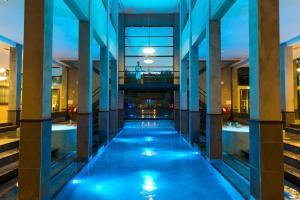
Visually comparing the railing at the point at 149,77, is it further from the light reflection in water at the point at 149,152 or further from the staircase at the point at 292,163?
the staircase at the point at 292,163

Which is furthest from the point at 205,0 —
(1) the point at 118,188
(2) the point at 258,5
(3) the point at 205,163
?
(1) the point at 118,188

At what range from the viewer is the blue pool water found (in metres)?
4.51

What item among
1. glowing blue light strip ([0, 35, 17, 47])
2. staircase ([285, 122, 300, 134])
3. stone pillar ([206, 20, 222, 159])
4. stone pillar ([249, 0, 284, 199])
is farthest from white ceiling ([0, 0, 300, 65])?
staircase ([285, 122, 300, 134])

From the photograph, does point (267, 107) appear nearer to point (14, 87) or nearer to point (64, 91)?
point (14, 87)

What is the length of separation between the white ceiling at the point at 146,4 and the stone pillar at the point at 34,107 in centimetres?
275

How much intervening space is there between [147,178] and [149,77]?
13.4m

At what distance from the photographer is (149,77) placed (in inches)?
731

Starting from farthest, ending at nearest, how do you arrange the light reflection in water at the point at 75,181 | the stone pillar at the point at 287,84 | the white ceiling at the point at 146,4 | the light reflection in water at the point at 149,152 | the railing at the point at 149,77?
the railing at the point at 149,77
the stone pillar at the point at 287,84
the light reflection in water at the point at 149,152
the white ceiling at the point at 146,4
the light reflection in water at the point at 75,181

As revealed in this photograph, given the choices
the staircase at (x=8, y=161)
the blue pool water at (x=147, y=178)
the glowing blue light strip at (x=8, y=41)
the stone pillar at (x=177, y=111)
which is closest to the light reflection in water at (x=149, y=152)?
the blue pool water at (x=147, y=178)

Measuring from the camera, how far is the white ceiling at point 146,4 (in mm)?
7340

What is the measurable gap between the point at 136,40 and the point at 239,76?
313 inches

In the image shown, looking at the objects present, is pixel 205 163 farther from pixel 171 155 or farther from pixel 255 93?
pixel 255 93

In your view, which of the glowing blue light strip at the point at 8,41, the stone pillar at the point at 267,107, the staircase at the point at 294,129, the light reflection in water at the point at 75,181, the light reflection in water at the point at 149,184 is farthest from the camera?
the glowing blue light strip at the point at 8,41

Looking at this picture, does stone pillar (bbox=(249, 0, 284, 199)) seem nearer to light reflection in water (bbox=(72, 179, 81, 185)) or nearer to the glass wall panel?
light reflection in water (bbox=(72, 179, 81, 185))
